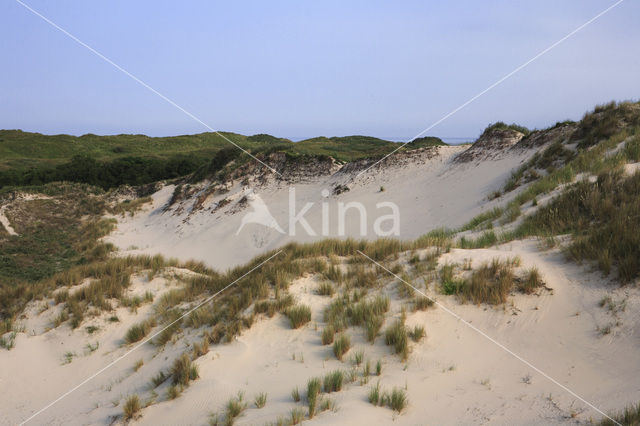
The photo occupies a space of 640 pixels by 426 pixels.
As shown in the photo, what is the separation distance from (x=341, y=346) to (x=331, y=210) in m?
13.9

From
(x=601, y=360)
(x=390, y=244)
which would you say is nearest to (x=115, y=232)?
(x=390, y=244)

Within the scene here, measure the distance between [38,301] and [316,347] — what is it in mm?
6245

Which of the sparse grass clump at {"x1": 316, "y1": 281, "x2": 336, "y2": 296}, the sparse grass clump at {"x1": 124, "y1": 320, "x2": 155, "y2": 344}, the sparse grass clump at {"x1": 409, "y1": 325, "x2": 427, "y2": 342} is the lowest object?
the sparse grass clump at {"x1": 124, "y1": 320, "x2": 155, "y2": 344}

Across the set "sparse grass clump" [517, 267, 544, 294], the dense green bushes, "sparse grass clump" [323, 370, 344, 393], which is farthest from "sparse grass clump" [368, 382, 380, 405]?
the dense green bushes

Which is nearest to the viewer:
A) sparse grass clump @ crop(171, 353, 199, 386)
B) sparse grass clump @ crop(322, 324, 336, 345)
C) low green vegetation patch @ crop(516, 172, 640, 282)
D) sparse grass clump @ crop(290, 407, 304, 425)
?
sparse grass clump @ crop(290, 407, 304, 425)

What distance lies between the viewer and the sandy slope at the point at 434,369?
10.8 ft

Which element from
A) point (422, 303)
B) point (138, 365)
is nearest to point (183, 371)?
point (138, 365)

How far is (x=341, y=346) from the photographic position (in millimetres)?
4301

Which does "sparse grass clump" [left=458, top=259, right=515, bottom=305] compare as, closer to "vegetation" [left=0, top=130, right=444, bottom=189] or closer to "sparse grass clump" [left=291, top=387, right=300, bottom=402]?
"sparse grass clump" [left=291, top=387, right=300, bottom=402]

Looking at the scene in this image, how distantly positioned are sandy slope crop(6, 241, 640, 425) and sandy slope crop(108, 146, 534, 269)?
24.4ft

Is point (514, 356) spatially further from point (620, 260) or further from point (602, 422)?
point (620, 260)

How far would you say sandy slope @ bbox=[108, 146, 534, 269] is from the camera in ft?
45.9

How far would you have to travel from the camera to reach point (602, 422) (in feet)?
9.36

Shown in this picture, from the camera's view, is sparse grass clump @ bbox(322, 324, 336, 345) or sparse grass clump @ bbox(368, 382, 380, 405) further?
sparse grass clump @ bbox(322, 324, 336, 345)
